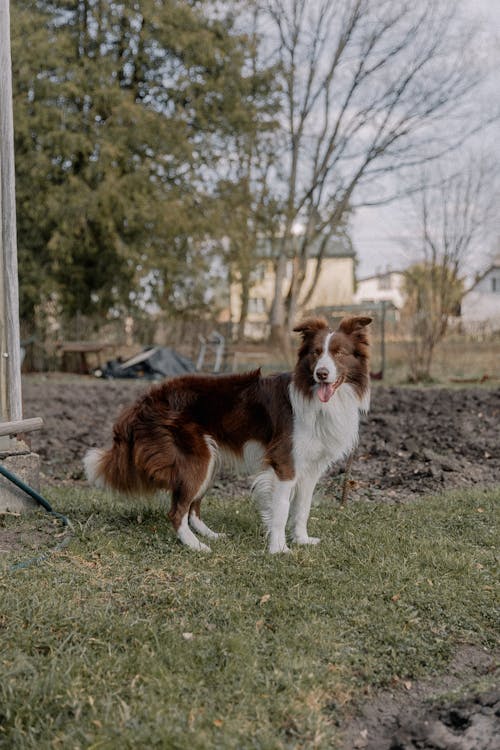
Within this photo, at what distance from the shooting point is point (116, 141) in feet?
73.3

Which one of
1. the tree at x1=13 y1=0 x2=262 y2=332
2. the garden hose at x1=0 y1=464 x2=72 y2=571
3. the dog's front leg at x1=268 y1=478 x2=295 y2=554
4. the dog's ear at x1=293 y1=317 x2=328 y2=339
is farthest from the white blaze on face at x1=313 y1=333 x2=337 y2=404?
the tree at x1=13 y1=0 x2=262 y2=332

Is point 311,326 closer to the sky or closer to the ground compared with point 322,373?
closer to the sky

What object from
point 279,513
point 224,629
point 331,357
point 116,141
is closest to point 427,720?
point 224,629

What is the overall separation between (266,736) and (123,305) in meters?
22.6

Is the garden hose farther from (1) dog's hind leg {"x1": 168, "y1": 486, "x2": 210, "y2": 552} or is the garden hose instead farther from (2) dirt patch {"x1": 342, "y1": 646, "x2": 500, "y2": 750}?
(2) dirt patch {"x1": 342, "y1": 646, "x2": 500, "y2": 750}

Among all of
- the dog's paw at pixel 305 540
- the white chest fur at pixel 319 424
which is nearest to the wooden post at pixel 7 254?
the white chest fur at pixel 319 424

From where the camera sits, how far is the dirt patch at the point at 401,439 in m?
6.50

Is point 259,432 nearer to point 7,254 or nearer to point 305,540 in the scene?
point 305,540

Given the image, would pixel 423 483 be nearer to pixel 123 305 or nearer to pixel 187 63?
pixel 123 305

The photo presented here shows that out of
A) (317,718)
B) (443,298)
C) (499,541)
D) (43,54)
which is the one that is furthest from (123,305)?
(317,718)

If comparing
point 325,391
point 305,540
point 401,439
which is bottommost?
point 305,540

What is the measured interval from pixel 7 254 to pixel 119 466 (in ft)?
5.67

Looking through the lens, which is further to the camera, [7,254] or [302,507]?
[7,254]

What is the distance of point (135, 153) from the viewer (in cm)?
2323
